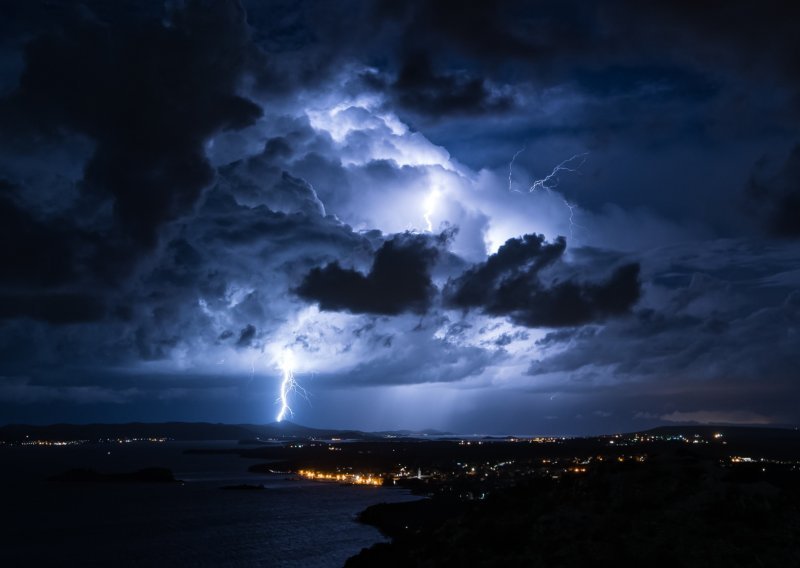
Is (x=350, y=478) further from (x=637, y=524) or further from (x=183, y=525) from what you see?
(x=637, y=524)

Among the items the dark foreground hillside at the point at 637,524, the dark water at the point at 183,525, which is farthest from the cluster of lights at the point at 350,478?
the dark foreground hillside at the point at 637,524

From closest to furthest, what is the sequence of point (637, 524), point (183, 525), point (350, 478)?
point (637, 524)
point (183, 525)
point (350, 478)

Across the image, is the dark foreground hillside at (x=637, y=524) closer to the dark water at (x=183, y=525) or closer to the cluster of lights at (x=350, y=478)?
the dark water at (x=183, y=525)

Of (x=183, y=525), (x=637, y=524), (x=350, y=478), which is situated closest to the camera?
(x=637, y=524)

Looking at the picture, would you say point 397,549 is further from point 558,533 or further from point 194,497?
point 194,497

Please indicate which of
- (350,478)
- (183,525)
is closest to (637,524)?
(183,525)

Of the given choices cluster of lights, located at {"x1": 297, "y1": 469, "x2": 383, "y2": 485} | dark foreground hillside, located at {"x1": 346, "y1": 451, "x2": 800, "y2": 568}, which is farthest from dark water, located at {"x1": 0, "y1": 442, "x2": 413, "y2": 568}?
dark foreground hillside, located at {"x1": 346, "y1": 451, "x2": 800, "y2": 568}

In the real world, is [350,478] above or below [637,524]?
below

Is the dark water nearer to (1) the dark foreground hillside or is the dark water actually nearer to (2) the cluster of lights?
(2) the cluster of lights
